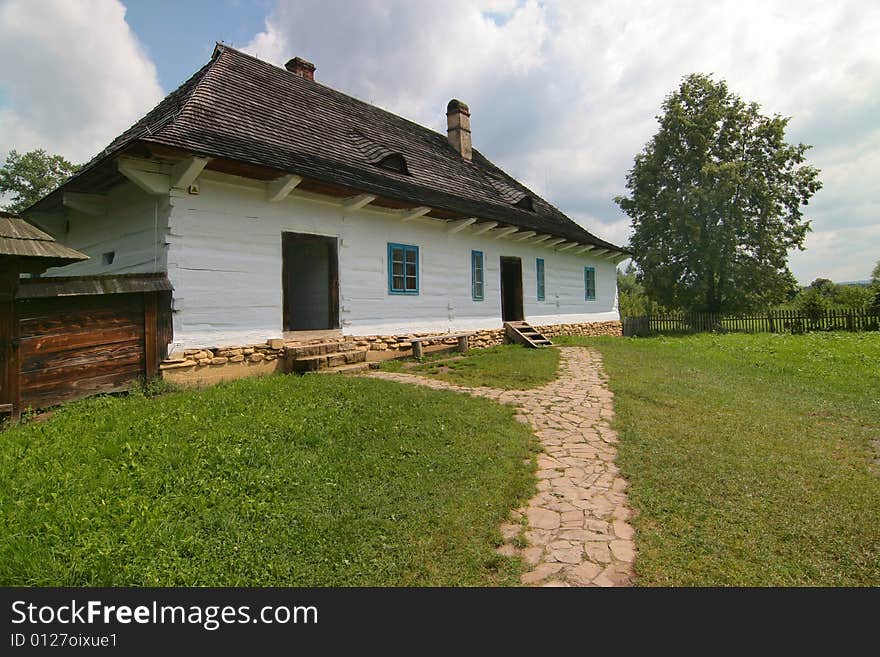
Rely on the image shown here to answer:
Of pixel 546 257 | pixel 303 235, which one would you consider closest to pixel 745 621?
pixel 303 235

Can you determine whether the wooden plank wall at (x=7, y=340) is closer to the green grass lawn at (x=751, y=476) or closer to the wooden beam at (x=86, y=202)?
the wooden beam at (x=86, y=202)

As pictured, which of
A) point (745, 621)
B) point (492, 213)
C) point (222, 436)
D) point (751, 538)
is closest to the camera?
point (745, 621)

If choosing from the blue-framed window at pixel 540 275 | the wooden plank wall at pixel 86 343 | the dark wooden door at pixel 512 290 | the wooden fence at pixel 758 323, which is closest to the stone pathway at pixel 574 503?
the wooden plank wall at pixel 86 343

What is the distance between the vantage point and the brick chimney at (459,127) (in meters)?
17.1

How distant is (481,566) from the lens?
2840mm

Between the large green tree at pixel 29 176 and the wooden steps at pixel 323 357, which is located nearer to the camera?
the wooden steps at pixel 323 357

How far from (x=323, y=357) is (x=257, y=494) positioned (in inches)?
181

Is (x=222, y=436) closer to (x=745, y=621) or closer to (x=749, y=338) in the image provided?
(x=745, y=621)

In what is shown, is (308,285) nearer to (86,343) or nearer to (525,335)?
(86,343)

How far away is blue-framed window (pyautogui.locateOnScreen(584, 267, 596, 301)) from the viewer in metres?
17.9

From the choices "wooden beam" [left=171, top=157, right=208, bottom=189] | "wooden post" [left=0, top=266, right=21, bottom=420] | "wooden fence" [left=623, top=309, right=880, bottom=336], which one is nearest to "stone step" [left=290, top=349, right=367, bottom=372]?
"wooden beam" [left=171, top=157, right=208, bottom=189]

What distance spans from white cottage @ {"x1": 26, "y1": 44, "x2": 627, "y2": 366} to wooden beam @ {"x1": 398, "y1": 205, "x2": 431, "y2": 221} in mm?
53

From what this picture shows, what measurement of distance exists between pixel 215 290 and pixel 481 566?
634cm

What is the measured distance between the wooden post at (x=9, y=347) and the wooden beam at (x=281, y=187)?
3.83 m
